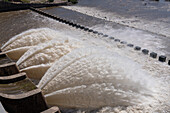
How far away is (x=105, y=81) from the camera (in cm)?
390

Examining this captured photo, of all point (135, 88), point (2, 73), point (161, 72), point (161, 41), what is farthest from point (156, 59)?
point (2, 73)

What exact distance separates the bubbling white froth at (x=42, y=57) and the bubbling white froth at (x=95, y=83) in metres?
0.84

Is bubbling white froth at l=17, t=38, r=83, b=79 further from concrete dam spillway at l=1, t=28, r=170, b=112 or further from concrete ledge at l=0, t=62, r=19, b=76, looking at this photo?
concrete dam spillway at l=1, t=28, r=170, b=112

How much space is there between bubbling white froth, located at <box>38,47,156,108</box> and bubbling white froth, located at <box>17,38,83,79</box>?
0.84m

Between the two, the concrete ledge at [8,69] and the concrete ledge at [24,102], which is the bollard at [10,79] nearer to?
the concrete ledge at [8,69]

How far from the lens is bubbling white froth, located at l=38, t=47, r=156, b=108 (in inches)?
148

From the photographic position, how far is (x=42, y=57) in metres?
5.27

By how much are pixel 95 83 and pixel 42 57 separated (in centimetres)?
225

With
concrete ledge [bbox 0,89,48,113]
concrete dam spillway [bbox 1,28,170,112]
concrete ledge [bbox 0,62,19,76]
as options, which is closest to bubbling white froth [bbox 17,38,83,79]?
Answer: concrete ledge [bbox 0,62,19,76]

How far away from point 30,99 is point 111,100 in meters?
1.80

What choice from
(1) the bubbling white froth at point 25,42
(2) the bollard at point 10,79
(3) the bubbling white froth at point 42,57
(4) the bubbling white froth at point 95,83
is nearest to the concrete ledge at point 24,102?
(4) the bubbling white froth at point 95,83

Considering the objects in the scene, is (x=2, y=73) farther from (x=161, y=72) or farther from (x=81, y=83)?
(x=161, y=72)

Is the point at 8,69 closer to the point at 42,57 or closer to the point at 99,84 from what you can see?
the point at 42,57

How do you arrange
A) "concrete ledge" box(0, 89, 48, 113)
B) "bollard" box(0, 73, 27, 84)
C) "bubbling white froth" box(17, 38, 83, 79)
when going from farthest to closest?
"bubbling white froth" box(17, 38, 83, 79)
"bollard" box(0, 73, 27, 84)
"concrete ledge" box(0, 89, 48, 113)
